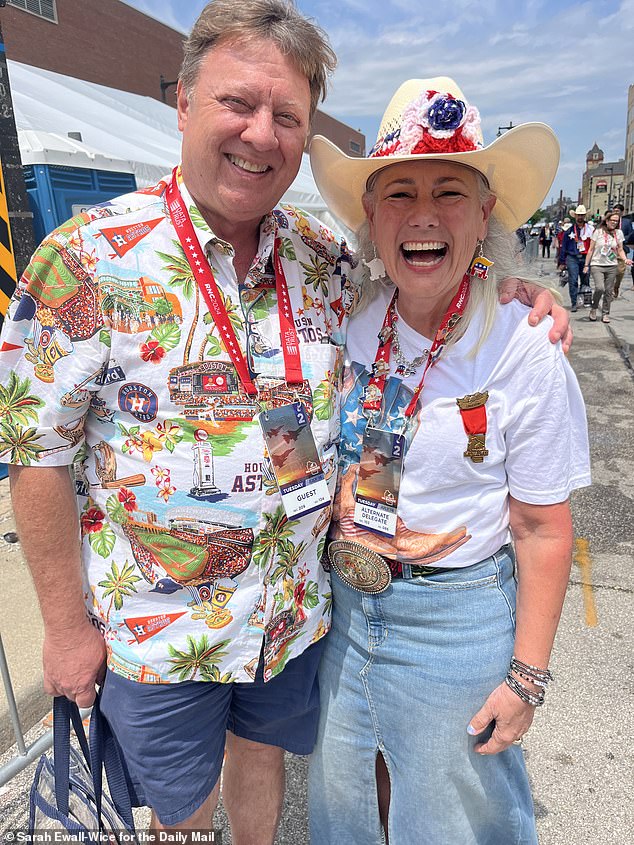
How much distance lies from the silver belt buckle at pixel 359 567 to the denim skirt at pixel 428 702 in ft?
0.10

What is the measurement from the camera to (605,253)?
1015 centimetres

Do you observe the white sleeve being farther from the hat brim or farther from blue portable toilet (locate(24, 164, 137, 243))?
blue portable toilet (locate(24, 164, 137, 243))

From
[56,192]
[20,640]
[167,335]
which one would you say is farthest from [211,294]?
[56,192]

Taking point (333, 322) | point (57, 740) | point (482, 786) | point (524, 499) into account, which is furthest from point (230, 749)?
point (333, 322)

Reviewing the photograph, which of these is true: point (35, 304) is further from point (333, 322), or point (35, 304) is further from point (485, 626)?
point (485, 626)

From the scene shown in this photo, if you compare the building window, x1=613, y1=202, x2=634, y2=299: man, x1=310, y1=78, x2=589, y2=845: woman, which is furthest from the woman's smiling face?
the building window

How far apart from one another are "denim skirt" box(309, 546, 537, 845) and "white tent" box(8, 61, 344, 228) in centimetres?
426

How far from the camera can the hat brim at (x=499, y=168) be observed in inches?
57.6

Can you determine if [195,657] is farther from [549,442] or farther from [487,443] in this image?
[549,442]

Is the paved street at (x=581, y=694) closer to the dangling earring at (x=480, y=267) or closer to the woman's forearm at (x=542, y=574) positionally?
the dangling earring at (x=480, y=267)

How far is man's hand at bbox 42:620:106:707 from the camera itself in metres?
1.49

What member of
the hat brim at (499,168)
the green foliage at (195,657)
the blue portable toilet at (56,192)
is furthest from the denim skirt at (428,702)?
the blue portable toilet at (56,192)

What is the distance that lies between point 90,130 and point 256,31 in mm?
7043

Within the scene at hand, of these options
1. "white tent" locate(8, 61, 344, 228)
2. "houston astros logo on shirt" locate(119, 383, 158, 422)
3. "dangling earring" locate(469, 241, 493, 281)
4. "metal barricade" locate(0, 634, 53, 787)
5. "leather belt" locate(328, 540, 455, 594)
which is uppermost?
"white tent" locate(8, 61, 344, 228)
